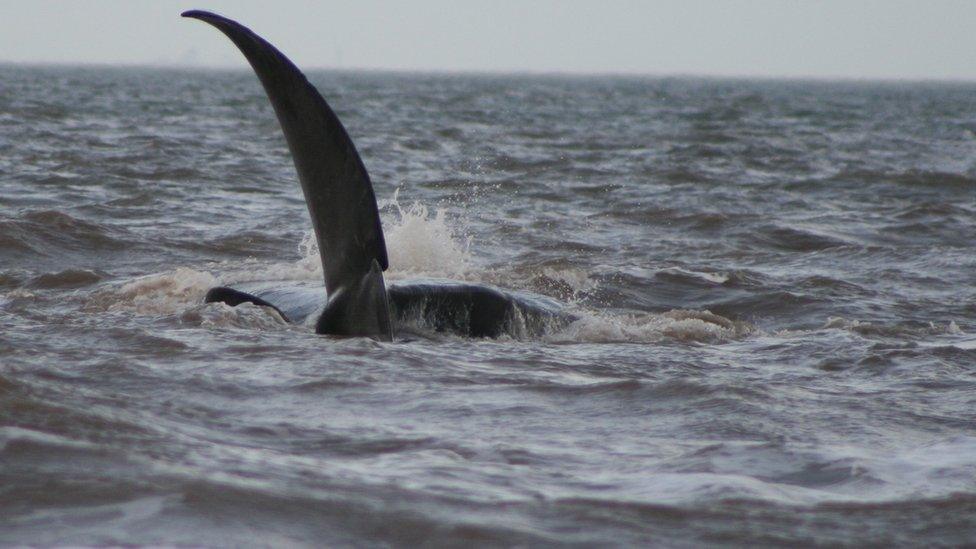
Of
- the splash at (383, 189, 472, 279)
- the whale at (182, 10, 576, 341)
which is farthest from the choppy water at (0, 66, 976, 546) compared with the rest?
the whale at (182, 10, 576, 341)

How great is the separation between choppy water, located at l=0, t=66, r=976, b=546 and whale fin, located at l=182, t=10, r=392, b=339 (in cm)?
37

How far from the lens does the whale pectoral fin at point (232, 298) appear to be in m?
5.95

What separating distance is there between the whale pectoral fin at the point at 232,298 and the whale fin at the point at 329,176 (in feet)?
3.43

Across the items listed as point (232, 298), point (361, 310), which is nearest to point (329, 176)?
point (361, 310)

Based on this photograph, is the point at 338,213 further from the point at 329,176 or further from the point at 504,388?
the point at 504,388

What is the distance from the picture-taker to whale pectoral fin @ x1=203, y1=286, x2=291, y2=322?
234 inches

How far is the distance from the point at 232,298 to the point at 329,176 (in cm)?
142

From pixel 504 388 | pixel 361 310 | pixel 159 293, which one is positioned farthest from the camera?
pixel 159 293

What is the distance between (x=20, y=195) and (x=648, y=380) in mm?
8925

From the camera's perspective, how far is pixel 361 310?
513cm

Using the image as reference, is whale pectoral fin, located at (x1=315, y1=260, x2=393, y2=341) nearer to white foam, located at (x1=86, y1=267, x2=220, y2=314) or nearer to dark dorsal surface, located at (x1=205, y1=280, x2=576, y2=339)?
dark dorsal surface, located at (x1=205, y1=280, x2=576, y2=339)

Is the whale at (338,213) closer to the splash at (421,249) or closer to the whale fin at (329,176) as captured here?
the whale fin at (329,176)

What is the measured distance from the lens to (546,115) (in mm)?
40469

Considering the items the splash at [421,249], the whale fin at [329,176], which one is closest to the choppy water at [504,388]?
the splash at [421,249]
